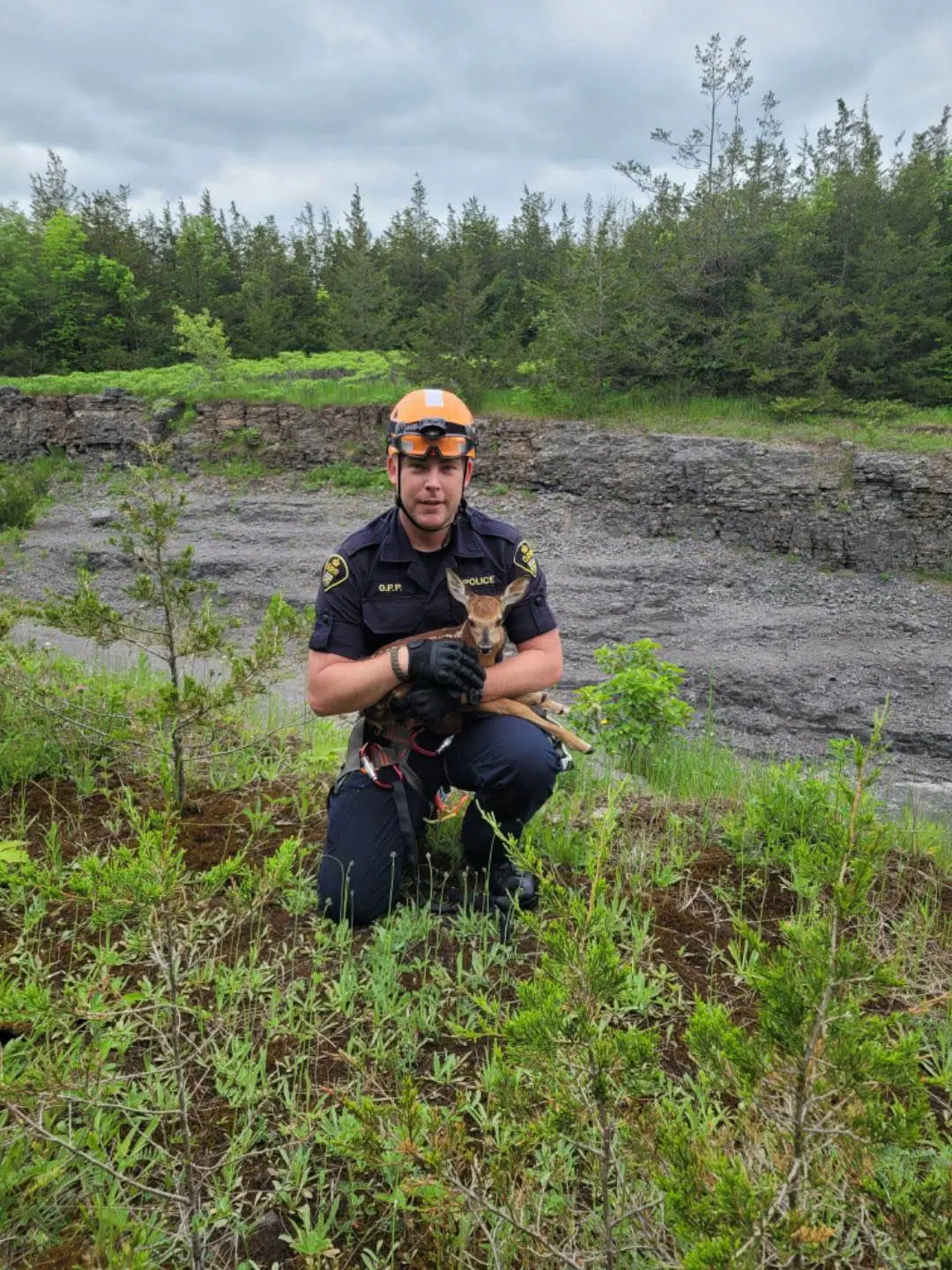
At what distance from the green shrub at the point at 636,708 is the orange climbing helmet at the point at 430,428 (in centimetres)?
253

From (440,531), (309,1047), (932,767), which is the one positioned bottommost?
(932,767)

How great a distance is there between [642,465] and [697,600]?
4287 millimetres

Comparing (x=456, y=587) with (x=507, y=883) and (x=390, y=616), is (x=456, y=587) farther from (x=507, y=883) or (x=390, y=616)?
(x=507, y=883)

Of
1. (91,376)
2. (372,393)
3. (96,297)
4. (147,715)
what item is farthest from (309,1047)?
(96,297)

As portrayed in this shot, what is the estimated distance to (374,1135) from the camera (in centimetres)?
122

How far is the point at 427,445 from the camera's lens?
2867 mm

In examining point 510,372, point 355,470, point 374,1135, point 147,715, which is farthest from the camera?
point 510,372

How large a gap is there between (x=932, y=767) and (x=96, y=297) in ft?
95.1

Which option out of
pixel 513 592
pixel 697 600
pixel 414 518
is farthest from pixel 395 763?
pixel 697 600

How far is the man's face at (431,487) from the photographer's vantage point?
2918 millimetres

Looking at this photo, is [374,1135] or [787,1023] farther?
[374,1135]

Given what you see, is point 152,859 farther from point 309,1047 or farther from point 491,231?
point 491,231

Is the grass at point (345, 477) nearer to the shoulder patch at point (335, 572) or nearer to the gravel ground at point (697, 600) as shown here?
the gravel ground at point (697, 600)

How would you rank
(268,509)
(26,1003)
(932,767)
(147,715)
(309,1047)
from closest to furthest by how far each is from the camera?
(26,1003) < (309,1047) < (147,715) < (932,767) < (268,509)
